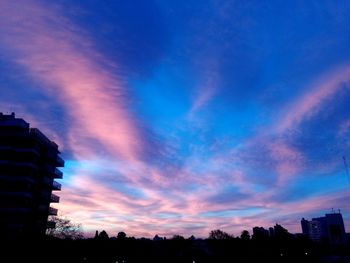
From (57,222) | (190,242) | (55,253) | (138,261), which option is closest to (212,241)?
(190,242)

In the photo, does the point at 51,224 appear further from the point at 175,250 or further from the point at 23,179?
the point at 175,250

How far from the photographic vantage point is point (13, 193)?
2515 inches

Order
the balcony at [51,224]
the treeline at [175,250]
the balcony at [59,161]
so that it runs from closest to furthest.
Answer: the treeline at [175,250] → the balcony at [51,224] → the balcony at [59,161]

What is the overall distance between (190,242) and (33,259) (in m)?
36.6

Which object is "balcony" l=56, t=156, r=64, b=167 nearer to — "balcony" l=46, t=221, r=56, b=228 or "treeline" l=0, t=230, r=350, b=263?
"balcony" l=46, t=221, r=56, b=228

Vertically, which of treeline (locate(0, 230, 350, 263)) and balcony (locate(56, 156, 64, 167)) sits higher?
balcony (locate(56, 156, 64, 167))

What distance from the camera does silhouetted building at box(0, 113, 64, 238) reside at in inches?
2500

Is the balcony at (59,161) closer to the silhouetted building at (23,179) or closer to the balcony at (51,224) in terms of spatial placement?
the silhouetted building at (23,179)

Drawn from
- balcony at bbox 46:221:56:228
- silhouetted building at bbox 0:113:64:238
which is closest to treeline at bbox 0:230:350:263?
balcony at bbox 46:221:56:228

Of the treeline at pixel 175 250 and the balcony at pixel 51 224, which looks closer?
the treeline at pixel 175 250

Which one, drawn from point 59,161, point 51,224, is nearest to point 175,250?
point 51,224

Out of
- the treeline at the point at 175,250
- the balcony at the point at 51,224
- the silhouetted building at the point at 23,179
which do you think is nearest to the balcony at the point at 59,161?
the silhouetted building at the point at 23,179

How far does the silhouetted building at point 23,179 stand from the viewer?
208ft

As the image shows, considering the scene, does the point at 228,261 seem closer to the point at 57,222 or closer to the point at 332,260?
the point at 332,260
